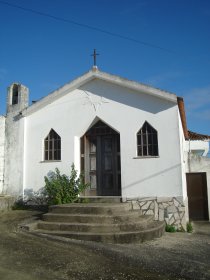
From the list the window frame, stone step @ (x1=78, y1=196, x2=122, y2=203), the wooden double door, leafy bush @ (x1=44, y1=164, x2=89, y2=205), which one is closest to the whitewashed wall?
the window frame

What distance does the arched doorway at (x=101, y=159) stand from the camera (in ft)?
36.2

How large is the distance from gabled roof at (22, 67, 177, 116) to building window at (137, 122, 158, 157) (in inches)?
45.4

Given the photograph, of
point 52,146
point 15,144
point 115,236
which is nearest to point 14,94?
point 15,144

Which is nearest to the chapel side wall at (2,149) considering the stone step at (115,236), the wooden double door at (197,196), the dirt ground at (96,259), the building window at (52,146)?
the building window at (52,146)

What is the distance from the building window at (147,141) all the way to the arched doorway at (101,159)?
956 mm

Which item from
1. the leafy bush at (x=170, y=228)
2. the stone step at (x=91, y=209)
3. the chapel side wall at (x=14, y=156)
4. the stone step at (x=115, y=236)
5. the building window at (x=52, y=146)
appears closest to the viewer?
the stone step at (x=115, y=236)

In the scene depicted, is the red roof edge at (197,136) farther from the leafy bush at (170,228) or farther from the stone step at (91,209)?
the stone step at (91,209)

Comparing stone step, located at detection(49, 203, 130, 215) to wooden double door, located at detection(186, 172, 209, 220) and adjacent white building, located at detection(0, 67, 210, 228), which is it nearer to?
adjacent white building, located at detection(0, 67, 210, 228)

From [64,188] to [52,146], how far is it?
2030 mm

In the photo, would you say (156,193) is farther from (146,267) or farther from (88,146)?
(146,267)

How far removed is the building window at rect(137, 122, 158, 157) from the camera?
10.4 m

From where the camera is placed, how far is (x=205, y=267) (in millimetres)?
5867

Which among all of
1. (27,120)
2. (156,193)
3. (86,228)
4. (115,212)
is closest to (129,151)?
(156,193)

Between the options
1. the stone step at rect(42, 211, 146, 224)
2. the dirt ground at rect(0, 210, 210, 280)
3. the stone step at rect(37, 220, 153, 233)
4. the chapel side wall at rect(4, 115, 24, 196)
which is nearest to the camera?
the dirt ground at rect(0, 210, 210, 280)
